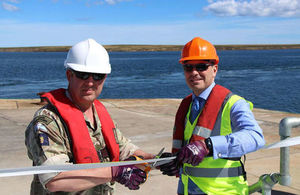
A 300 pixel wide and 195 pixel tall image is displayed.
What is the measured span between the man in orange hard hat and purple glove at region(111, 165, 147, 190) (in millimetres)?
291

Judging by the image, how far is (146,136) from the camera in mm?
8203

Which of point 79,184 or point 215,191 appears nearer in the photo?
point 79,184

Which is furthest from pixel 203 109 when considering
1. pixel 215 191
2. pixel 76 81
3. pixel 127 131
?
pixel 127 131

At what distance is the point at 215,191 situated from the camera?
2.57 m

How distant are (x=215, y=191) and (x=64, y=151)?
1129 mm

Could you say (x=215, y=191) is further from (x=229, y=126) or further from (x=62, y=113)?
(x=62, y=113)

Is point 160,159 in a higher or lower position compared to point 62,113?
lower

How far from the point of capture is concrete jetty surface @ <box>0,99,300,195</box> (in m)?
5.09

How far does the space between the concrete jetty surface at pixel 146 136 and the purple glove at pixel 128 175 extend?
247 centimetres

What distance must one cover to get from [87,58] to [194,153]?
3.11 feet

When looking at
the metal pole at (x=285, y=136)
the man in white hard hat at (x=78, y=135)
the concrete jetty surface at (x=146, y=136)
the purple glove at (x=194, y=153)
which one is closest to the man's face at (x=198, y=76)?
the purple glove at (x=194, y=153)

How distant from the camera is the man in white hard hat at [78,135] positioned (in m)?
2.15

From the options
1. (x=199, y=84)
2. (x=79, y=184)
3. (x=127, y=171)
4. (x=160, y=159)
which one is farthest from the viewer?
(x=199, y=84)

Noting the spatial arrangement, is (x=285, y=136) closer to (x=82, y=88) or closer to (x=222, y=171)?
(x=222, y=171)
